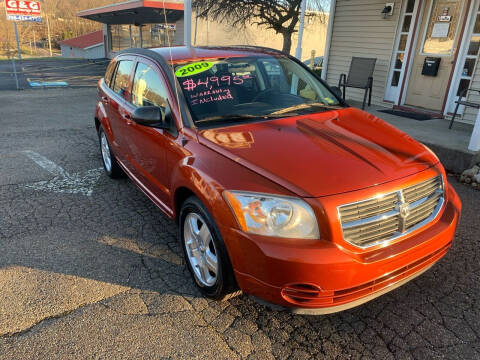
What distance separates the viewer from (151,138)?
10.9 ft

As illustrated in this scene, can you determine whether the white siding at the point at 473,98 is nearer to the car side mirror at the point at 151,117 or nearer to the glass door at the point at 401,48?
the glass door at the point at 401,48

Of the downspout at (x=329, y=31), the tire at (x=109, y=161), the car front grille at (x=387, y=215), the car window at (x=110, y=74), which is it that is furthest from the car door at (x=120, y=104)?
the downspout at (x=329, y=31)

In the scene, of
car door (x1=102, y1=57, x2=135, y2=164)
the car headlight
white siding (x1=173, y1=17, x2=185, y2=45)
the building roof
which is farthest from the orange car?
the building roof

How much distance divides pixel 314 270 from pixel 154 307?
1260 millimetres

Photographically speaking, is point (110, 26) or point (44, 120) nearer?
point (44, 120)

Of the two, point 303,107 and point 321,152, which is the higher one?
point 303,107

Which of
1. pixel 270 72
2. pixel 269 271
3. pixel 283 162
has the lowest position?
pixel 269 271

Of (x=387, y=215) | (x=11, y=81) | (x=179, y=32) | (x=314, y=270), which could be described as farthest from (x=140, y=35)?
(x=314, y=270)

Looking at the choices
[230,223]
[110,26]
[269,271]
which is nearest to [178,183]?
[230,223]

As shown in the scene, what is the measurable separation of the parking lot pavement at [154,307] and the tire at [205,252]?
0.48ft

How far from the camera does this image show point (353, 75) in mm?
9008

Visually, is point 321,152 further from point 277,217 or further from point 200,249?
point 200,249

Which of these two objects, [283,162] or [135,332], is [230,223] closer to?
[283,162]

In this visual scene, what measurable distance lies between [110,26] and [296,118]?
113 feet
